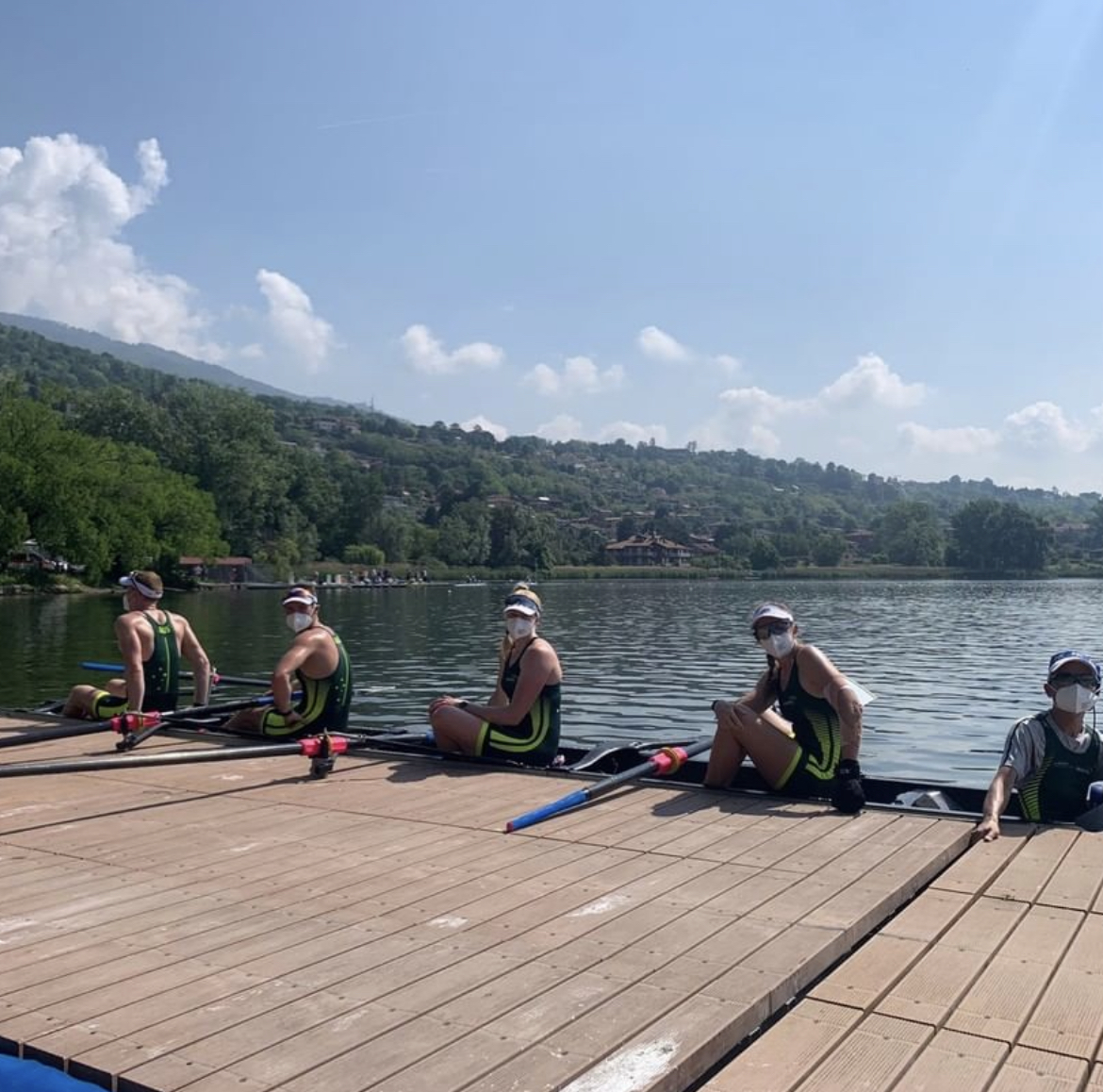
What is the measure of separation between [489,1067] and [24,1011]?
180cm

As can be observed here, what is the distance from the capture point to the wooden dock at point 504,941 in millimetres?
3838

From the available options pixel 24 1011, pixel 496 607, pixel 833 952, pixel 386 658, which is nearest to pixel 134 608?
pixel 24 1011

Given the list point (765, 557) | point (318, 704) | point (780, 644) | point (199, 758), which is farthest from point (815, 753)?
point (765, 557)

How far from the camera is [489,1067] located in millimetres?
3707

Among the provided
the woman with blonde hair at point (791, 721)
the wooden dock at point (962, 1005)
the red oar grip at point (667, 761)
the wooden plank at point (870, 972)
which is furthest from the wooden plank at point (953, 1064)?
the red oar grip at point (667, 761)

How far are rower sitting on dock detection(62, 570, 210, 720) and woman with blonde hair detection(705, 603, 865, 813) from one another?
618 cm

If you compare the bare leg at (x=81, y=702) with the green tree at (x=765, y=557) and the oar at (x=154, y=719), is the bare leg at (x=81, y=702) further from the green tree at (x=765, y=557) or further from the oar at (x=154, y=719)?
the green tree at (x=765, y=557)

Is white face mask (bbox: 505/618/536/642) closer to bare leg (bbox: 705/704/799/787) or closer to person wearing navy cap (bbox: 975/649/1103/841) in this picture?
bare leg (bbox: 705/704/799/787)

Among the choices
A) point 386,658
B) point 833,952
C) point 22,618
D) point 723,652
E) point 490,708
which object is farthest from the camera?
point 22,618

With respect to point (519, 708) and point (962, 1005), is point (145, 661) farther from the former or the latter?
point (962, 1005)

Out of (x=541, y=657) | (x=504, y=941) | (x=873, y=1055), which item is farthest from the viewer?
(x=541, y=657)

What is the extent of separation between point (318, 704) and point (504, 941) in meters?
6.19

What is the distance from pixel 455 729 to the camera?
9875 mm

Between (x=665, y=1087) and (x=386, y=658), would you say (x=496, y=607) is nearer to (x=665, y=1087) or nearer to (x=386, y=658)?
(x=386, y=658)
